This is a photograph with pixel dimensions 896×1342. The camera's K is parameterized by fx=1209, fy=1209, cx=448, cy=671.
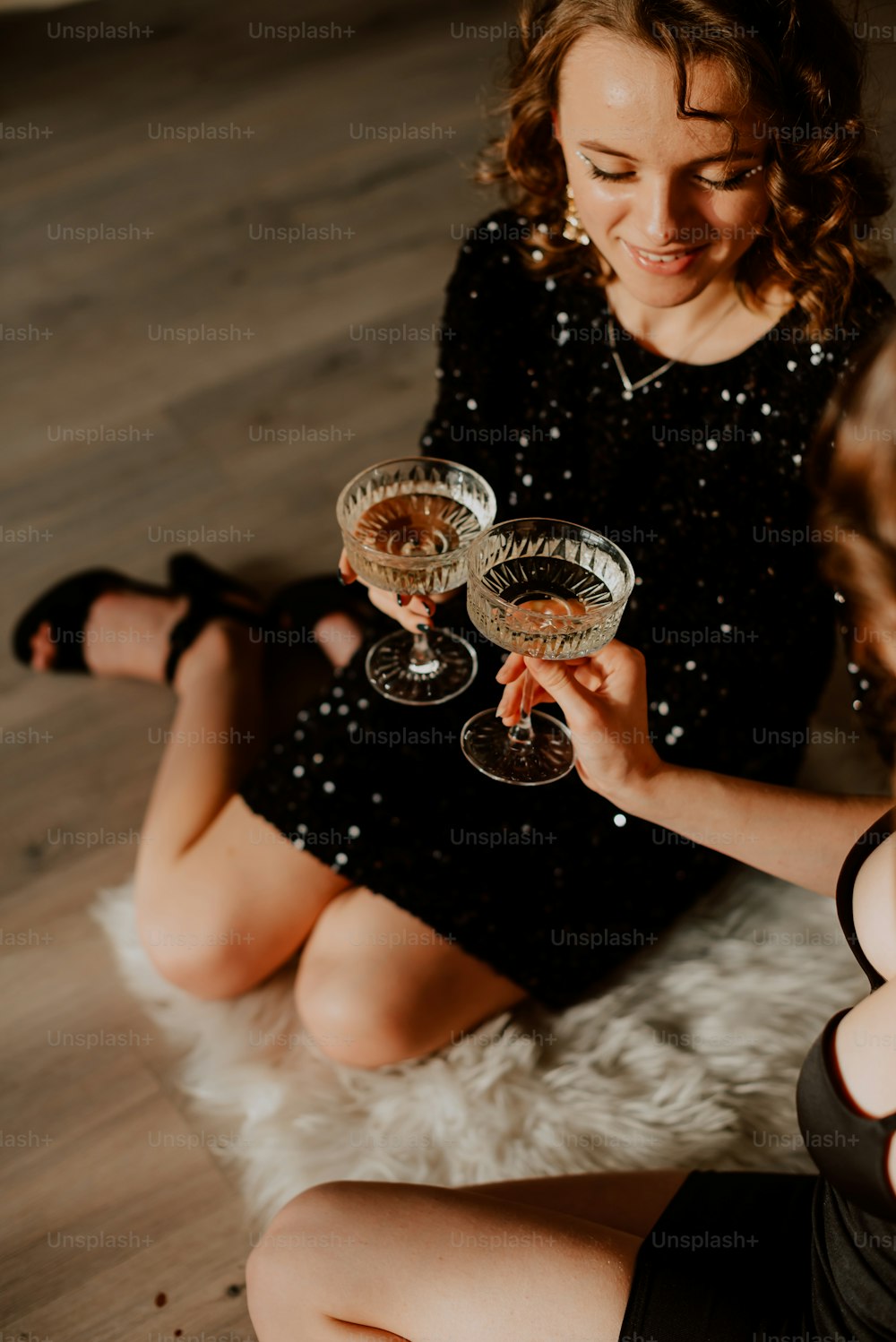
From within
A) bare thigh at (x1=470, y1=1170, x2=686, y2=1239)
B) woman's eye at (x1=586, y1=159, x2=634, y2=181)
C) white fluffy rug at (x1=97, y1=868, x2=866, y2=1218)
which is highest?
woman's eye at (x1=586, y1=159, x2=634, y2=181)

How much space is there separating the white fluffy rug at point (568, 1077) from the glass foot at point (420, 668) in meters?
0.46

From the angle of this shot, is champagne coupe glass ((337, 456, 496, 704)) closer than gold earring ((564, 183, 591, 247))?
Yes

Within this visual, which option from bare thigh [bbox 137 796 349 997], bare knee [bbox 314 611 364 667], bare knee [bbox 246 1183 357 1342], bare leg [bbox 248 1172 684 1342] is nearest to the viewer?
bare leg [bbox 248 1172 684 1342]

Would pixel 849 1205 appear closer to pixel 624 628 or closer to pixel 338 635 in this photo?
pixel 624 628

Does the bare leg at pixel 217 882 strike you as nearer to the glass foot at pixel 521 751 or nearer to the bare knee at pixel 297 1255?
the glass foot at pixel 521 751

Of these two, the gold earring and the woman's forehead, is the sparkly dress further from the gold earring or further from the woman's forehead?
the woman's forehead

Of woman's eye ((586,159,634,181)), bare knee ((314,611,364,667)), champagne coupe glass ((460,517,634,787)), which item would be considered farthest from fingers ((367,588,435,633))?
bare knee ((314,611,364,667))

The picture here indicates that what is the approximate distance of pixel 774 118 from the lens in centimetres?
127

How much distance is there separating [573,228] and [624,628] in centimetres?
51

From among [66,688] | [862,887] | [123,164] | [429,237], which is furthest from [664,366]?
[123,164]

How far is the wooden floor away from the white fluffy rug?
8 centimetres

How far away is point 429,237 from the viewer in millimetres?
3193

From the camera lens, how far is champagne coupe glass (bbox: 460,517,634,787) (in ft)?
3.70

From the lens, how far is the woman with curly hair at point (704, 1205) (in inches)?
36.4
